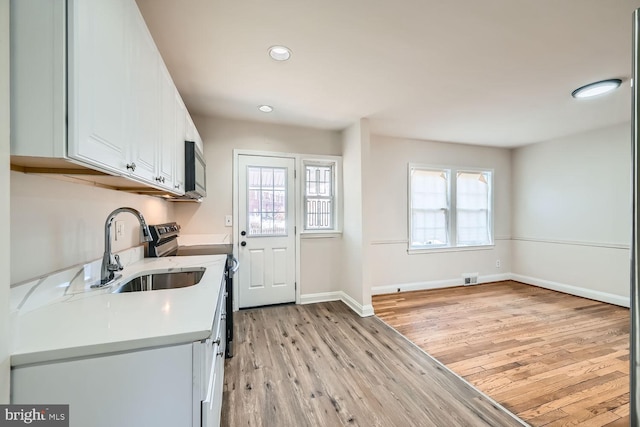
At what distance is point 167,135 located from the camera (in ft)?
5.69

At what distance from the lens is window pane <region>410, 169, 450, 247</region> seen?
4367 mm

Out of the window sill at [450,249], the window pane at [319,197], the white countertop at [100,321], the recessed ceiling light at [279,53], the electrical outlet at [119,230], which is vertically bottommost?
the window sill at [450,249]

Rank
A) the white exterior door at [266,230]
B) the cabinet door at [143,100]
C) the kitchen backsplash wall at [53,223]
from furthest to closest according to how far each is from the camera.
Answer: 1. the white exterior door at [266,230]
2. the cabinet door at [143,100]
3. the kitchen backsplash wall at [53,223]

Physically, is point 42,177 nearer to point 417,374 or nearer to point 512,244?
point 417,374

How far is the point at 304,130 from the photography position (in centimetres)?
368

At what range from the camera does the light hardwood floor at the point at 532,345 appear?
1765 mm

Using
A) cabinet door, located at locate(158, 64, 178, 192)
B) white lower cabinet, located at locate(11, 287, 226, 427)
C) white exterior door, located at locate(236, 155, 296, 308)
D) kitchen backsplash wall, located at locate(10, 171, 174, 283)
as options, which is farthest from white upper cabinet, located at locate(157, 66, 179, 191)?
white exterior door, located at locate(236, 155, 296, 308)

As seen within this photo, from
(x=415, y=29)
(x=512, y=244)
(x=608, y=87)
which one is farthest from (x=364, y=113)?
(x=512, y=244)

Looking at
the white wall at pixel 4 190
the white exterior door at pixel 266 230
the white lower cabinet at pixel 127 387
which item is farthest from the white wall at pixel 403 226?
the white wall at pixel 4 190

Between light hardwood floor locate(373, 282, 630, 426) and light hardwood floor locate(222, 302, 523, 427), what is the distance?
22cm

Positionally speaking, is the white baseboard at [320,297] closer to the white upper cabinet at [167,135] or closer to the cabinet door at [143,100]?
the white upper cabinet at [167,135]

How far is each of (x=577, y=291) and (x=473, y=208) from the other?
1852 mm

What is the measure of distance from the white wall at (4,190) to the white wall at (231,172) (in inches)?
101

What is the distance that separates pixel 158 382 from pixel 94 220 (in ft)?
3.74
